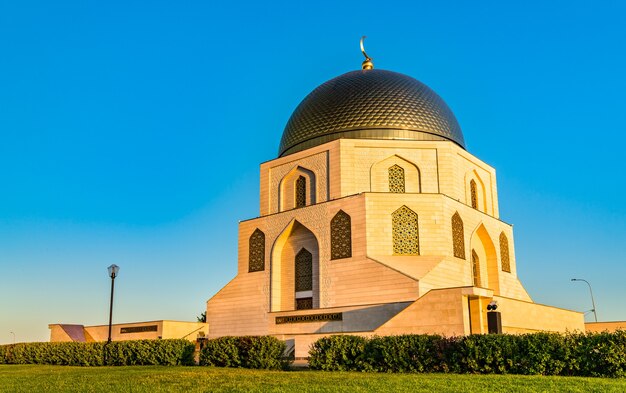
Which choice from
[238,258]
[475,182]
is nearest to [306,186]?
[238,258]

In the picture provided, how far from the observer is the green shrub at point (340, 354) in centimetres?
1260

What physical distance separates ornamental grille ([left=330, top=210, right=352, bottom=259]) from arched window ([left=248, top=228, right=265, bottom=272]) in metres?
3.74

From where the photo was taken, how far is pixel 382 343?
12344 mm

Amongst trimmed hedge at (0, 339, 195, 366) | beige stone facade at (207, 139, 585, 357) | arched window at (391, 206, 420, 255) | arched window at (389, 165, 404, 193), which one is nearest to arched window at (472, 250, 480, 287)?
beige stone facade at (207, 139, 585, 357)

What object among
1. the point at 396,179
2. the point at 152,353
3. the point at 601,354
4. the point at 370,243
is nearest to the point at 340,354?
the point at 601,354

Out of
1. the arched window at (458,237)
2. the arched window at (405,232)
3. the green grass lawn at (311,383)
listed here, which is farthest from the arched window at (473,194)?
the green grass lawn at (311,383)

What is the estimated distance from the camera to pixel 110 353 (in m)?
16.3

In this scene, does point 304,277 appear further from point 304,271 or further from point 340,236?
point 340,236

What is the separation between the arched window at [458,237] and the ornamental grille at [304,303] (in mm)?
5983

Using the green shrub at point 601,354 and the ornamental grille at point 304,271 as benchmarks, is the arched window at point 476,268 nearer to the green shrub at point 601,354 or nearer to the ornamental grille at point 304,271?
the ornamental grille at point 304,271

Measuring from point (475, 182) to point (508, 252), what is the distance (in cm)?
354

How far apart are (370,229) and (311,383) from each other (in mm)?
12499

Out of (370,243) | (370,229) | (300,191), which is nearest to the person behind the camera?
(370,243)

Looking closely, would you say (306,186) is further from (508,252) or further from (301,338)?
(508,252)
